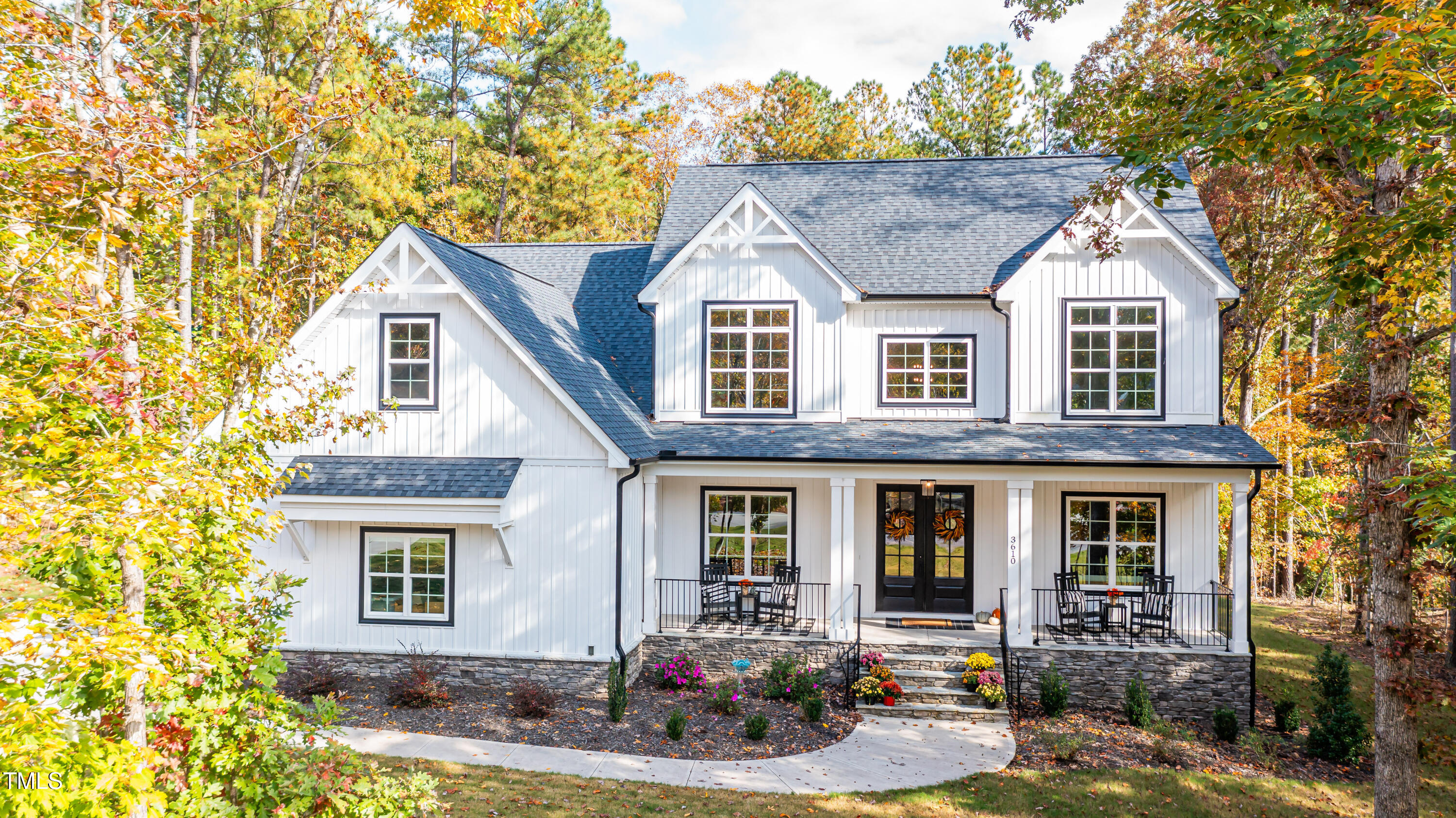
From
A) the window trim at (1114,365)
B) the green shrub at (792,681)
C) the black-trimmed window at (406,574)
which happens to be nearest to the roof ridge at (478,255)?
the black-trimmed window at (406,574)

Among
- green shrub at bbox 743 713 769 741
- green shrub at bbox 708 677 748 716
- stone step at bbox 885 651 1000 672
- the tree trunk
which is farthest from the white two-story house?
the tree trunk

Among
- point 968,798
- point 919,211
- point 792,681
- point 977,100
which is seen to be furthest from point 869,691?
point 977,100

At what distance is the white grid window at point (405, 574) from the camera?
12703mm

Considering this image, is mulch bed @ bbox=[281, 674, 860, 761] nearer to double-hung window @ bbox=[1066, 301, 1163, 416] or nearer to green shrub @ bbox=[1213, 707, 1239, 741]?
green shrub @ bbox=[1213, 707, 1239, 741]

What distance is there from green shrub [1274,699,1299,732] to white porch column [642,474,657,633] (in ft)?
31.9

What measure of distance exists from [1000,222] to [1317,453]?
11.8m

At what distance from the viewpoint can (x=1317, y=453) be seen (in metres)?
20.4

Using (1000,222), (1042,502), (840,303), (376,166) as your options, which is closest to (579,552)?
(840,303)

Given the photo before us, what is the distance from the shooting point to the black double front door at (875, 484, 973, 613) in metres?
14.6

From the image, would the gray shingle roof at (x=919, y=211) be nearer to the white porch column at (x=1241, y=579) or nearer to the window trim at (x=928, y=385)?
the window trim at (x=928, y=385)

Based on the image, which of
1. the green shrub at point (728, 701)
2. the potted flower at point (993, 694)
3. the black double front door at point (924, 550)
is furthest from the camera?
the black double front door at point (924, 550)

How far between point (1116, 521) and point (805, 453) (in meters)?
5.84

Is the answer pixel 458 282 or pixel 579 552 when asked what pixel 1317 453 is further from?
pixel 458 282

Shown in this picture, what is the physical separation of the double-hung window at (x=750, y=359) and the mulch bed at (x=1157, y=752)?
6702 mm
